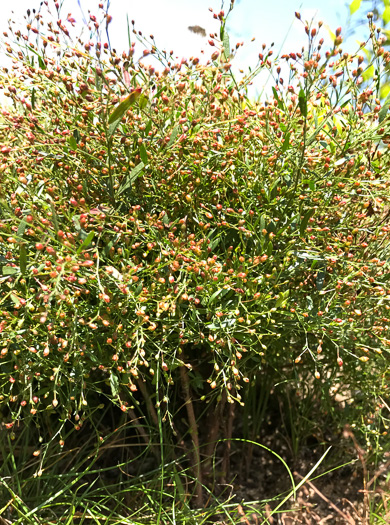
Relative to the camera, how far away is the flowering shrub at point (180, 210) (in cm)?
202

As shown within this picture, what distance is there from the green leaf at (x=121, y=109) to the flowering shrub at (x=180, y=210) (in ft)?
0.49

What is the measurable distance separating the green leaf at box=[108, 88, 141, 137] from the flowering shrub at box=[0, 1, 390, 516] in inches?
5.9

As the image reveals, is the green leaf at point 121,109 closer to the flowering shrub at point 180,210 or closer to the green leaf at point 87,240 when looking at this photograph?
the flowering shrub at point 180,210

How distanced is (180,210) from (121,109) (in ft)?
2.13

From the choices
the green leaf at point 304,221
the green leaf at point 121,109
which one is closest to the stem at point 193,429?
the green leaf at point 304,221

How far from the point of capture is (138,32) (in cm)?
226

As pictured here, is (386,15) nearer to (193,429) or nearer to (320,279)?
(320,279)

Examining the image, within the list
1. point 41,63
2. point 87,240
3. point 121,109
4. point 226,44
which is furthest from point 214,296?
point 41,63

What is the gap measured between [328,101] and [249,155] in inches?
18.8

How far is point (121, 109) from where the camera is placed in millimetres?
1732

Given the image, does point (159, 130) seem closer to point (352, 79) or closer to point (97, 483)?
point (352, 79)

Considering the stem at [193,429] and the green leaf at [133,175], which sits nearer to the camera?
the green leaf at [133,175]

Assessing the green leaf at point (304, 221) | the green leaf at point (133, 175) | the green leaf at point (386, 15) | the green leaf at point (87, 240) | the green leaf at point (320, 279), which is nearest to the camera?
the green leaf at point (87, 240)

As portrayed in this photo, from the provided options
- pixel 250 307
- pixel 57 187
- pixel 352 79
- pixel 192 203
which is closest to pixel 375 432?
pixel 250 307
